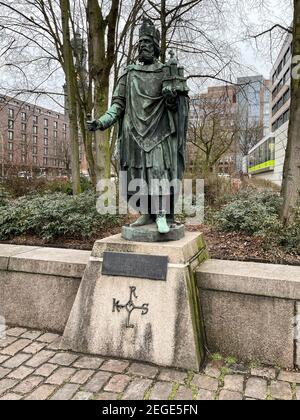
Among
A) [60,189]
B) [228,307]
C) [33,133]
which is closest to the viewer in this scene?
[228,307]

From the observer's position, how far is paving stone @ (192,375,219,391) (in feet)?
9.94

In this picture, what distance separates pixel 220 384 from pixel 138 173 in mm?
2183

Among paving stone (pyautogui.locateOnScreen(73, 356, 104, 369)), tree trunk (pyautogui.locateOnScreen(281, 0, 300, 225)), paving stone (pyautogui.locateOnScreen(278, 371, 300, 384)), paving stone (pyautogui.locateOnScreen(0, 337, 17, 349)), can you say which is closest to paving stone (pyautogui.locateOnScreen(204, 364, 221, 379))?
paving stone (pyautogui.locateOnScreen(278, 371, 300, 384))

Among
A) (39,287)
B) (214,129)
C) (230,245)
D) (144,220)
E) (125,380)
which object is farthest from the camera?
(214,129)

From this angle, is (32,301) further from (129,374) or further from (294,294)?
(294,294)

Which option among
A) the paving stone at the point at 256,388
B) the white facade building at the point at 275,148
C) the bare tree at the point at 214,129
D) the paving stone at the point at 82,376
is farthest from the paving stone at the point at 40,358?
the white facade building at the point at 275,148

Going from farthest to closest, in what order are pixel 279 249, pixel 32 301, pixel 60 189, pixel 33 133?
pixel 33 133, pixel 60 189, pixel 279 249, pixel 32 301

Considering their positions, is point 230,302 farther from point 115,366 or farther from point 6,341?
point 6,341

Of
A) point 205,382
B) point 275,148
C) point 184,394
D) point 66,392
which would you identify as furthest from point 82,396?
point 275,148

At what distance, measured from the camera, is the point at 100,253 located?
3.83m

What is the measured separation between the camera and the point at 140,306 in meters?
3.53

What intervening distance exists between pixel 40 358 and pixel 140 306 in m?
1.08
